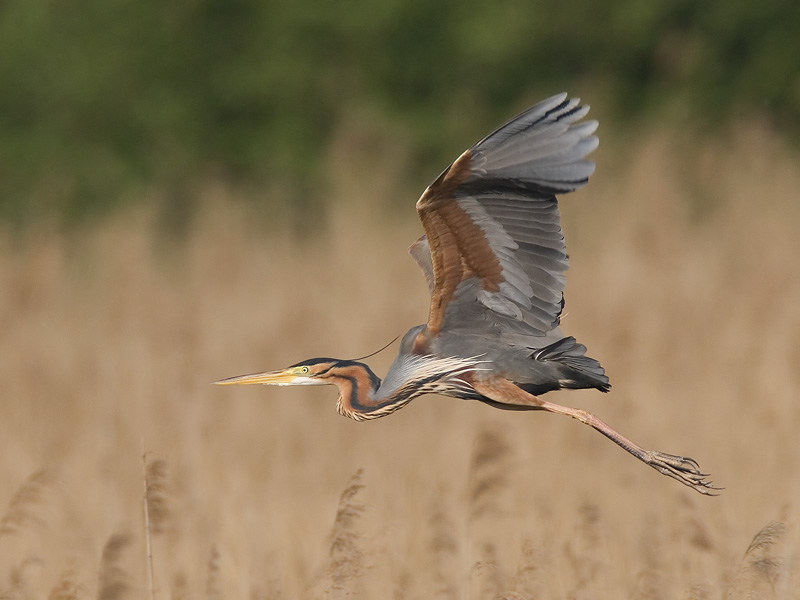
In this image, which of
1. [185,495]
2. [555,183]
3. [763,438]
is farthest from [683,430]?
[555,183]

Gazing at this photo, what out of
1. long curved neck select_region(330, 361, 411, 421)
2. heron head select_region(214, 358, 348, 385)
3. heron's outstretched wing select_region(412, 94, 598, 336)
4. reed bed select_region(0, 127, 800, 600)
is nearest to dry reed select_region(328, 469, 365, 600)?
reed bed select_region(0, 127, 800, 600)

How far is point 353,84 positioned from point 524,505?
33.1 feet

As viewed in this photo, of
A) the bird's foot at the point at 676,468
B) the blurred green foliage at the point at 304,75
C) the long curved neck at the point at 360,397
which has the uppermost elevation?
the blurred green foliage at the point at 304,75

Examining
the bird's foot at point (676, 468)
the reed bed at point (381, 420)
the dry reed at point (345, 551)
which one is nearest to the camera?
the dry reed at point (345, 551)

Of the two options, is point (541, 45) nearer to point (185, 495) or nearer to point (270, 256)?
point (270, 256)

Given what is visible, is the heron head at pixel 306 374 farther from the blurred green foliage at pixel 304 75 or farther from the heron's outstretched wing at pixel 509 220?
the blurred green foliage at pixel 304 75

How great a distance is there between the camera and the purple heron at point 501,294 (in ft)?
13.9

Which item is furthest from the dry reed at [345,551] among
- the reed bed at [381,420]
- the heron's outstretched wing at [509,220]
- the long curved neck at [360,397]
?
the heron's outstretched wing at [509,220]

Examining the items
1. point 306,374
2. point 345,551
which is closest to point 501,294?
point 306,374

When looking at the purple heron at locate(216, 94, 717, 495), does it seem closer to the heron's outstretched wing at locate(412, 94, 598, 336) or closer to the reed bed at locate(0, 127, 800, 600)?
the heron's outstretched wing at locate(412, 94, 598, 336)

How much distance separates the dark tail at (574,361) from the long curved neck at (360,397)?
0.55m

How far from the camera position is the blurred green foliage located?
1484 cm

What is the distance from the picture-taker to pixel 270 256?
36.7 feet

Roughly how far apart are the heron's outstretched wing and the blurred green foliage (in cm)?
979
